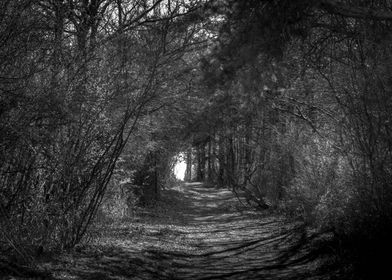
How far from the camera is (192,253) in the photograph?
31.4 feet

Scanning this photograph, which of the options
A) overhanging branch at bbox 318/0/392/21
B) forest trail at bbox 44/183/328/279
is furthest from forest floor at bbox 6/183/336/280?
overhanging branch at bbox 318/0/392/21

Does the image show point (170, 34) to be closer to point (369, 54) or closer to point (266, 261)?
point (369, 54)

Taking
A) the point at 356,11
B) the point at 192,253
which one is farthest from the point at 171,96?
the point at 356,11

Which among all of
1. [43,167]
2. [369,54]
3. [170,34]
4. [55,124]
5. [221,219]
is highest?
[170,34]

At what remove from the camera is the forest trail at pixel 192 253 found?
718 centimetres

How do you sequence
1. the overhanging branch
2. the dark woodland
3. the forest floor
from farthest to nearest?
the forest floor
the dark woodland
the overhanging branch

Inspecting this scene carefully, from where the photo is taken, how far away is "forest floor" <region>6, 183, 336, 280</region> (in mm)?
7135

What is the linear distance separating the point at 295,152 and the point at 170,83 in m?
4.14

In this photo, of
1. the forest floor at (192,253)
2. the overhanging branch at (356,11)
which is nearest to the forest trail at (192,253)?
the forest floor at (192,253)

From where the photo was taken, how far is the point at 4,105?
5.97 metres

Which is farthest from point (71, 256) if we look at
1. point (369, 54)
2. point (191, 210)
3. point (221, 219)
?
point (191, 210)

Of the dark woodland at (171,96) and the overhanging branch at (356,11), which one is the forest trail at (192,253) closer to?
the dark woodland at (171,96)

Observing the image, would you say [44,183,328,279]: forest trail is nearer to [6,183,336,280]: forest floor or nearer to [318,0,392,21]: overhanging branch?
[6,183,336,280]: forest floor

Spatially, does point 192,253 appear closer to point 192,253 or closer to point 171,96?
point 192,253
